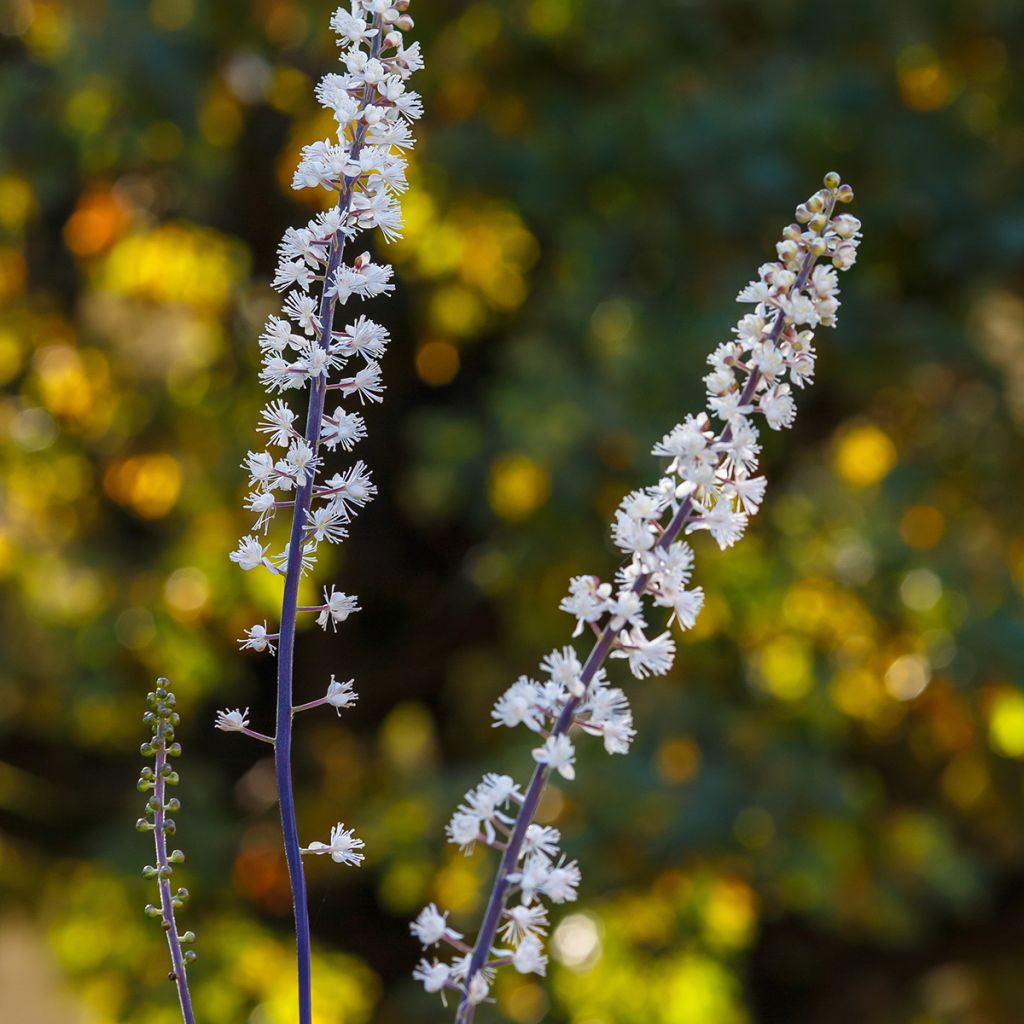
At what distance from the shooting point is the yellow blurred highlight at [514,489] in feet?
11.7

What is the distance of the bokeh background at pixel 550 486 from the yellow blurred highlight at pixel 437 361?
12 millimetres

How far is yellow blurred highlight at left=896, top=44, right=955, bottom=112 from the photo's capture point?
4.02 m

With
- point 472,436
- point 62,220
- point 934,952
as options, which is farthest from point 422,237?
point 934,952

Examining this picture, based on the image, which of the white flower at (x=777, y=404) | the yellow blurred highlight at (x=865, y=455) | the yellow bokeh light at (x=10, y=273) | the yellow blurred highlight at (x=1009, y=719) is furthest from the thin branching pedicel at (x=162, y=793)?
the yellow bokeh light at (x=10, y=273)

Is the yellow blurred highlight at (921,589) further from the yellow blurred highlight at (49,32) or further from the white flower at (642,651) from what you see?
the white flower at (642,651)

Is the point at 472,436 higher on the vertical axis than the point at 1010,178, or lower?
lower

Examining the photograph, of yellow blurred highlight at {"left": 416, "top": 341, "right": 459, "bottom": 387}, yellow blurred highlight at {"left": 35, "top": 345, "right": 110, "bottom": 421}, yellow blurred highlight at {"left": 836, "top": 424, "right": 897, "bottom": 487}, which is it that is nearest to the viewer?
yellow blurred highlight at {"left": 836, "top": 424, "right": 897, "bottom": 487}

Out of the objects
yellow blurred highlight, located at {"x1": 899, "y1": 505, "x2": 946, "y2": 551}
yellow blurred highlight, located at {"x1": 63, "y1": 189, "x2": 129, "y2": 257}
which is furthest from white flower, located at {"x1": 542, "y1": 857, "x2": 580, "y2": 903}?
yellow blurred highlight, located at {"x1": 63, "y1": 189, "x2": 129, "y2": 257}

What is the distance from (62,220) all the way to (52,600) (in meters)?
1.30

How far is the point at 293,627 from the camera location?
687mm

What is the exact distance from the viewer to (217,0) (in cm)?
395

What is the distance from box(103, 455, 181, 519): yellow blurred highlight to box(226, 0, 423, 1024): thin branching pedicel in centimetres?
341

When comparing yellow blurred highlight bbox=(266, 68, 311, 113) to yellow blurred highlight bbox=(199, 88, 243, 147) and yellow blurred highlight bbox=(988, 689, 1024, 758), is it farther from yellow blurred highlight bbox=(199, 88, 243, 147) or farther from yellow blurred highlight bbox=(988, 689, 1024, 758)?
yellow blurred highlight bbox=(988, 689, 1024, 758)

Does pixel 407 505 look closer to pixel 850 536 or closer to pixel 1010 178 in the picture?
pixel 850 536
